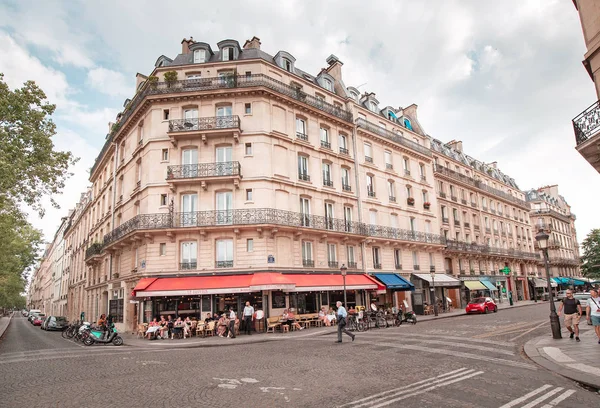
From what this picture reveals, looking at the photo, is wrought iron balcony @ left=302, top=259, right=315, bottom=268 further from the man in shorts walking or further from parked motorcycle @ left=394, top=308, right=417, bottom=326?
the man in shorts walking

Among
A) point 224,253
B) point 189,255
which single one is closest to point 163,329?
point 189,255

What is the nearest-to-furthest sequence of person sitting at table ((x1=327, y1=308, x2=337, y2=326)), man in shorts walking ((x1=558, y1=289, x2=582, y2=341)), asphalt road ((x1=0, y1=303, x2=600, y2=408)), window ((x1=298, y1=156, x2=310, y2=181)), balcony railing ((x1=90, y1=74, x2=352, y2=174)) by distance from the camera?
asphalt road ((x1=0, y1=303, x2=600, y2=408)) → man in shorts walking ((x1=558, y1=289, x2=582, y2=341)) → person sitting at table ((x1=327, y1=308, x2=337, y2=326)) → balcony railing ((x1=90, y1=74, x2=352, y2=174)) → window ((x1=298, y1=156, x2=310, y2=181))

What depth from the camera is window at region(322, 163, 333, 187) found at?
24.7 meters

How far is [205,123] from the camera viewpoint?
2155 cm

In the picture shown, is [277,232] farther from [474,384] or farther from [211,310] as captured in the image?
[474,384]

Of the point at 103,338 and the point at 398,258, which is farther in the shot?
the point at 398,258

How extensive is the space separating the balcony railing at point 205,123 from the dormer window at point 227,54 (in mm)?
4799

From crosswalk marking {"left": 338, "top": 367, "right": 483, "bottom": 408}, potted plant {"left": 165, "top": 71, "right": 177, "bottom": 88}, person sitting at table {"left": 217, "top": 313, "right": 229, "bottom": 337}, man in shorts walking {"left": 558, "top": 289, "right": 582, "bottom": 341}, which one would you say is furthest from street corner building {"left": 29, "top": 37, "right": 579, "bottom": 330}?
crosswalk marking {"left": 338, "top": 367, "right": 483, "bottom": 408}

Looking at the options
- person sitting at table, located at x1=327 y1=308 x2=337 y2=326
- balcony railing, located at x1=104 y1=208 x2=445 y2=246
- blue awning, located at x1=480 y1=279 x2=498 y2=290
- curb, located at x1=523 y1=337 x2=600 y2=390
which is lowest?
person sitting at table, located at x1=327 y1=308 x2=337 y2=326

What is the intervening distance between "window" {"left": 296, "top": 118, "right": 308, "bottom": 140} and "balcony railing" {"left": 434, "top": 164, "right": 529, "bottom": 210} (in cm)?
1709

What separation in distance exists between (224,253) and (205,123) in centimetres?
776

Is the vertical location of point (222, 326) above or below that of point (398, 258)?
below

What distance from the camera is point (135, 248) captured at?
22.4 meters

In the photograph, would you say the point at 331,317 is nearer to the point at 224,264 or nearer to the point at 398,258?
the point at 224,264
